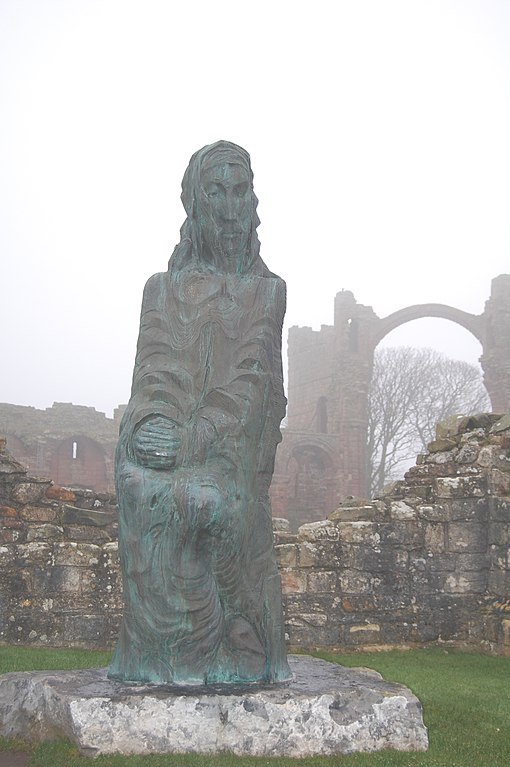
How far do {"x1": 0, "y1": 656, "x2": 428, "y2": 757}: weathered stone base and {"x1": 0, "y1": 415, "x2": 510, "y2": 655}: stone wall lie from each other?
4850 millimetres

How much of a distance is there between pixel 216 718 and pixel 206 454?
1.08 metres

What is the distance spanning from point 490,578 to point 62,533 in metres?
4.74

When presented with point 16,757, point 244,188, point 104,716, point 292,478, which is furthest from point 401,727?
point 292,478

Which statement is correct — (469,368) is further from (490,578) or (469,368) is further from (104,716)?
(104,716)

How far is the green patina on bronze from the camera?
3.47 metres

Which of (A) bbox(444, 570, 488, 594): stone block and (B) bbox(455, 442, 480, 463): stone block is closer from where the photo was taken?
(A) bbox(444, 570, 488, 594): stone block

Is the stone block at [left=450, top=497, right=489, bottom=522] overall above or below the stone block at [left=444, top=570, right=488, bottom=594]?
above

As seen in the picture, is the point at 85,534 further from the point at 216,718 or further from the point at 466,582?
the point at 216,718

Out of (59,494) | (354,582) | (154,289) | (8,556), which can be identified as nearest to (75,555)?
(8,556)

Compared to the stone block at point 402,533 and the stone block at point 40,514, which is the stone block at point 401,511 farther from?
the stone block at point 40,514

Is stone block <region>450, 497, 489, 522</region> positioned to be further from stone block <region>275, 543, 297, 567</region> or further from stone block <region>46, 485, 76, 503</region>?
stone block <region>46, 485, 76, 503</region>

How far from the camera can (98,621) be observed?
829cm

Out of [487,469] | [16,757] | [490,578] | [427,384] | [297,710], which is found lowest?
[16,757]

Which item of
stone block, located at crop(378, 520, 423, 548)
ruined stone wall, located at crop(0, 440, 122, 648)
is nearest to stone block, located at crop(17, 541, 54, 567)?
ruined stone wall, located at crop(0, 440, 122, 648)
